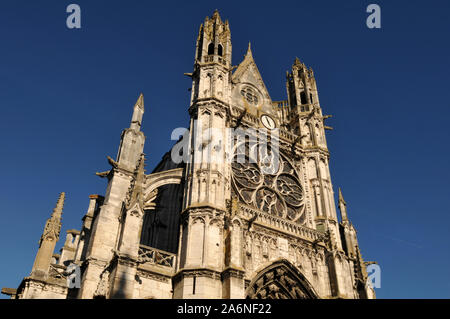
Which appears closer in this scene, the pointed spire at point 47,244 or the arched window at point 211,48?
the pointed spire at point 47,244

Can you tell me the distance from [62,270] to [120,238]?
4.96 m

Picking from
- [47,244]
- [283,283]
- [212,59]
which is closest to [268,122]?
[212,59]

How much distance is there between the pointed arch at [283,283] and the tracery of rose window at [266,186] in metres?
3.14

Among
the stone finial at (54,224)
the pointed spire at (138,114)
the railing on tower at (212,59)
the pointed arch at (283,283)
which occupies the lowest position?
the pointed arch at (283,283)

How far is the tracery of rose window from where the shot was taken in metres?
20.1

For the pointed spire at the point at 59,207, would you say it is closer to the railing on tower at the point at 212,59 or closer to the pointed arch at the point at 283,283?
the pointed arch at the point at 283,283

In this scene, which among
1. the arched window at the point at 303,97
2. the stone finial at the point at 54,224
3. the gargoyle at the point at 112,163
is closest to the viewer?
the stone finial at the point at 54,224

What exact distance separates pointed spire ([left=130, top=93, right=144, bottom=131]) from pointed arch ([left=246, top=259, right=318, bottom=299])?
31.1 ft

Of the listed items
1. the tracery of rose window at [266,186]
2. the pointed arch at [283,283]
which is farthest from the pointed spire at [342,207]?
the pointed arch at [283,283]

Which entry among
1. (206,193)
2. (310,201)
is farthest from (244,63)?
(206,193)

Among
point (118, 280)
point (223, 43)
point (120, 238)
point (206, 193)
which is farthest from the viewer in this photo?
point (223, 43)

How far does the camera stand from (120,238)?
47.4ft

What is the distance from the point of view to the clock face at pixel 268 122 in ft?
79.4

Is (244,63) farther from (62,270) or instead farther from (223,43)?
(62,270)
